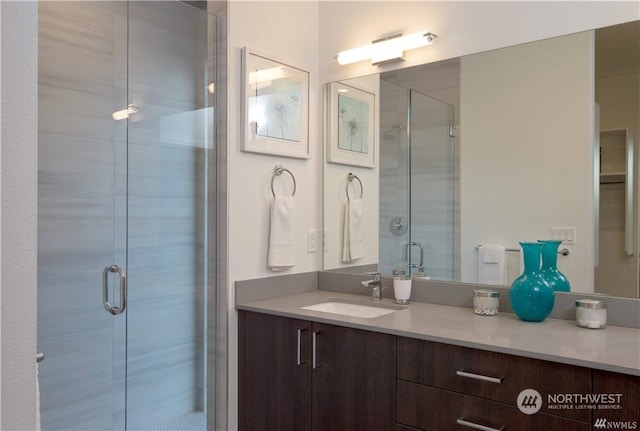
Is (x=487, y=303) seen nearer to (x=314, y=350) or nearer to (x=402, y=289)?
(x=402, y=289)

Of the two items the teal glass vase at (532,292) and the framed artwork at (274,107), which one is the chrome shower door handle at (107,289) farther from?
the teal glass vase at (532,292)

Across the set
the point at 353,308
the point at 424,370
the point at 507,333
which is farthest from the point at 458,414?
the point at 353,308

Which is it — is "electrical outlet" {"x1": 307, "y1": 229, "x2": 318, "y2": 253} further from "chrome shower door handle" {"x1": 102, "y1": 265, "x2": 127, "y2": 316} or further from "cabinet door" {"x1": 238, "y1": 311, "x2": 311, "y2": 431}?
"chrome shower door handle" {"x1": 102, "y1": 265, "x2": 127, "y2": 316}

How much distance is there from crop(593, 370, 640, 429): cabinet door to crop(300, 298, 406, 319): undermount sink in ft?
2.99

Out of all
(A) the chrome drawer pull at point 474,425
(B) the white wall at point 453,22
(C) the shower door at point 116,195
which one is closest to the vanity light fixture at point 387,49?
(B) the white wall at point 453,22

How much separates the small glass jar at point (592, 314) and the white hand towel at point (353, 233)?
1.09 meters

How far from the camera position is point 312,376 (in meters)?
1.90

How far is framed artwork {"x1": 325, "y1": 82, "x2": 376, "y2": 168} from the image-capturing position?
2.50m

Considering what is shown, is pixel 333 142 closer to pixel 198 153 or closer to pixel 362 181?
pixel 362 181

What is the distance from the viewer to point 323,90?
2.61 m

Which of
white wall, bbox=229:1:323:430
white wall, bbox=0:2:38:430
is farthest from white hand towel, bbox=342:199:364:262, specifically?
white wall, bbox=0:2:38:430

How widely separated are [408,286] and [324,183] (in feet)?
2.47

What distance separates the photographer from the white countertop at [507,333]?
4.37 feet

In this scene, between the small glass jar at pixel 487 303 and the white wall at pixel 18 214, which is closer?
the white wall at pixel 18 214
